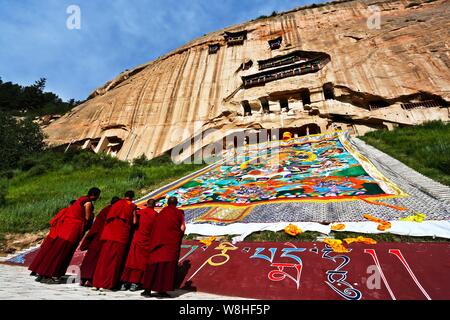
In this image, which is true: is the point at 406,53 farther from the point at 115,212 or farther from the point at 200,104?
the point at 115,212

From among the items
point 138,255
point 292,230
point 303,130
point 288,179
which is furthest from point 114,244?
point 303,130

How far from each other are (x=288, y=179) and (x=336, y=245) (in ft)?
13.5

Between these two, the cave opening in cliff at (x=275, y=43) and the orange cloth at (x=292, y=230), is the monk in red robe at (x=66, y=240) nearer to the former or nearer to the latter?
the orange cloth at (x=292, y=230)

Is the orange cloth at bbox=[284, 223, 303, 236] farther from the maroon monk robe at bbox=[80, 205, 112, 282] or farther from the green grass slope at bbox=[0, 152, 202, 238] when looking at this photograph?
the green grass slope at bbox=[0, 152, 202, 238]

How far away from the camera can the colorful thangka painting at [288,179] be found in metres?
5.83

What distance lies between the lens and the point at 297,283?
280cm

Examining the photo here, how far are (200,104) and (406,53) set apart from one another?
39.2 feet

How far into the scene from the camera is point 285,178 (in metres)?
7.76

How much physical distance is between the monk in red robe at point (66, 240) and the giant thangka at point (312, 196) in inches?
70.1

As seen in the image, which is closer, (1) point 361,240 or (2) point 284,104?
(1) point 361,240

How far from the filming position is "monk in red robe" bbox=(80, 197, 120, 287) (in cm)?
326

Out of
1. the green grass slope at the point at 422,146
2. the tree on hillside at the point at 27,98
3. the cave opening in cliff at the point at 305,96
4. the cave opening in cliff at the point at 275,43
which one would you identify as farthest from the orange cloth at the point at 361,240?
the tree on hillside at the point at 27,98

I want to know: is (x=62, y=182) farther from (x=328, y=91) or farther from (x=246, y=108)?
(x=328, y=91)

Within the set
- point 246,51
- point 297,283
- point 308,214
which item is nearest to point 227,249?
point 297,283
